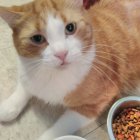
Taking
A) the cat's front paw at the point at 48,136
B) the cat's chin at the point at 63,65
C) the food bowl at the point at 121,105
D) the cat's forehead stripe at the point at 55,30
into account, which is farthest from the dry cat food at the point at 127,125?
the cat's forehead stripe at the point at 55,30

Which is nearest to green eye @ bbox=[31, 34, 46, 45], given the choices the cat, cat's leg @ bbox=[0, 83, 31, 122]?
the cat

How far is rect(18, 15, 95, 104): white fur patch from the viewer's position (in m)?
0.91

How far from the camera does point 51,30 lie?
35.7 inches

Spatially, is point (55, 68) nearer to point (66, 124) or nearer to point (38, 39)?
point (38, 39)

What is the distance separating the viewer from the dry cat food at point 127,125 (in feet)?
3.92

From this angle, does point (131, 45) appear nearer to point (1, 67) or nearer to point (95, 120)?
point (95, 120)

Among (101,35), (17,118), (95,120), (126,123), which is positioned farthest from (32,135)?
(101,35)

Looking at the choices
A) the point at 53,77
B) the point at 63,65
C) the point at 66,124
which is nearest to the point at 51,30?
the point at 63,65

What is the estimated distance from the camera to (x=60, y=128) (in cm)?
123

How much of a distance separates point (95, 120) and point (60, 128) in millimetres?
176

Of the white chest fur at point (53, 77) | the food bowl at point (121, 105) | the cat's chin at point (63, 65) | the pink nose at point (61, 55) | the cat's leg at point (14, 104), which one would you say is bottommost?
the food bowl at point (121, 105)

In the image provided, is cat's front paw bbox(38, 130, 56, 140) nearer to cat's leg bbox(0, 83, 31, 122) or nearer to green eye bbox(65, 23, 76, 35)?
cat's leg bbox(0, 83, 31, 122)

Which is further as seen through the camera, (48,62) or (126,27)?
(126,27)

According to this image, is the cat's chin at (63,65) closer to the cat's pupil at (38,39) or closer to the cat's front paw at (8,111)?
the cat's pupil at (38,39)
